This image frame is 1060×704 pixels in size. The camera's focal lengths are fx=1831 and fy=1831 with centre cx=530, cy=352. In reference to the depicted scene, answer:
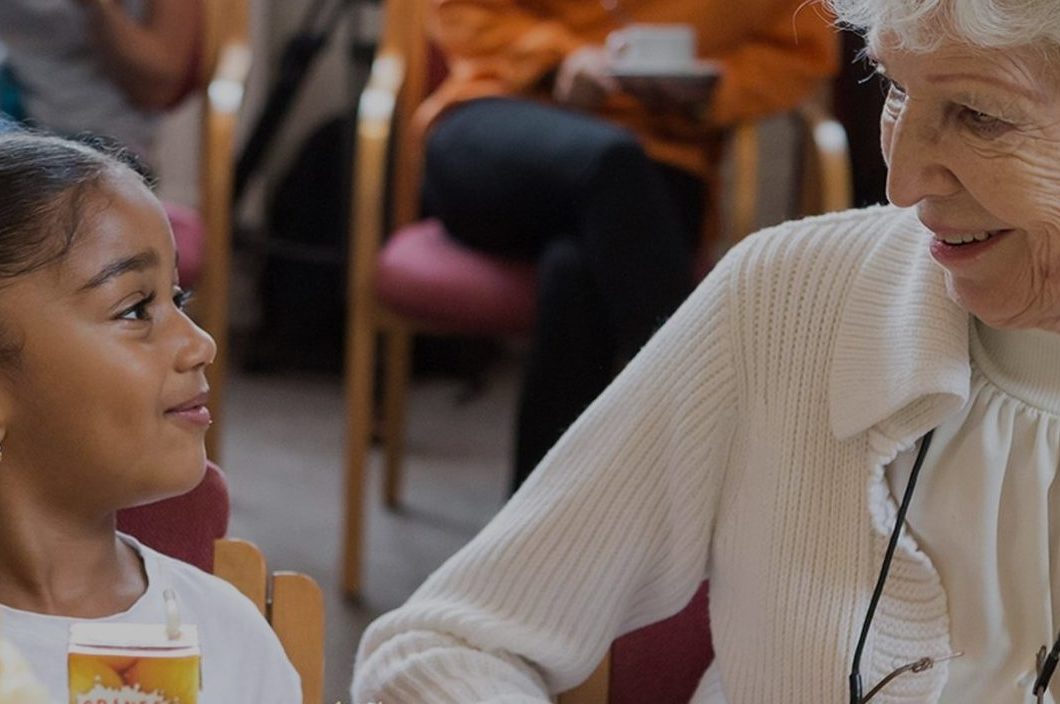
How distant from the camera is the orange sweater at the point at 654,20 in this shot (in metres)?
2.82

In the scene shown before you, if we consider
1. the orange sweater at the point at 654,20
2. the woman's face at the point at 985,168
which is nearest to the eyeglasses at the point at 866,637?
the woman's face at the point at 985,168

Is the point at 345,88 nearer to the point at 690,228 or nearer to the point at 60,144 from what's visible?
the point at 690,228

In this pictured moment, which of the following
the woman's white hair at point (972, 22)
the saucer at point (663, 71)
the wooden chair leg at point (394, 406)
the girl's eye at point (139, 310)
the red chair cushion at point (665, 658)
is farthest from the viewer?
the wooden chair leg at point (394, 406)

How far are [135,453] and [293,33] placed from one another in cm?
332

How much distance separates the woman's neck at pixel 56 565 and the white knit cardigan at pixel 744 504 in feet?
0.72

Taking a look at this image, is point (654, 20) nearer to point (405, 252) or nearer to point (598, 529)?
point (405, 252)

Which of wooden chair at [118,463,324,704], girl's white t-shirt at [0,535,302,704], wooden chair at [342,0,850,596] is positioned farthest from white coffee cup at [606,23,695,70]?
girl's white t-shirt at [0,535,302,704]

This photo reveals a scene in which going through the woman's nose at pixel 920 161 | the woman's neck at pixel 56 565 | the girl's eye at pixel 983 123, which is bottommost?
the woman's neck at pixel 56 565

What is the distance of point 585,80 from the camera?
274cm

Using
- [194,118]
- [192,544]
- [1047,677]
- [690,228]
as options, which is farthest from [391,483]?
[1047,677]

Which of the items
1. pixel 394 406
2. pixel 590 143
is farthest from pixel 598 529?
pixel 394 406

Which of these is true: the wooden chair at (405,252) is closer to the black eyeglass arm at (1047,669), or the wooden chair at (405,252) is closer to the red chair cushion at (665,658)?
the red chair cushion at (665,658)

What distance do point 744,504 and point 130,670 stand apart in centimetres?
63

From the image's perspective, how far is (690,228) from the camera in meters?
2.86
